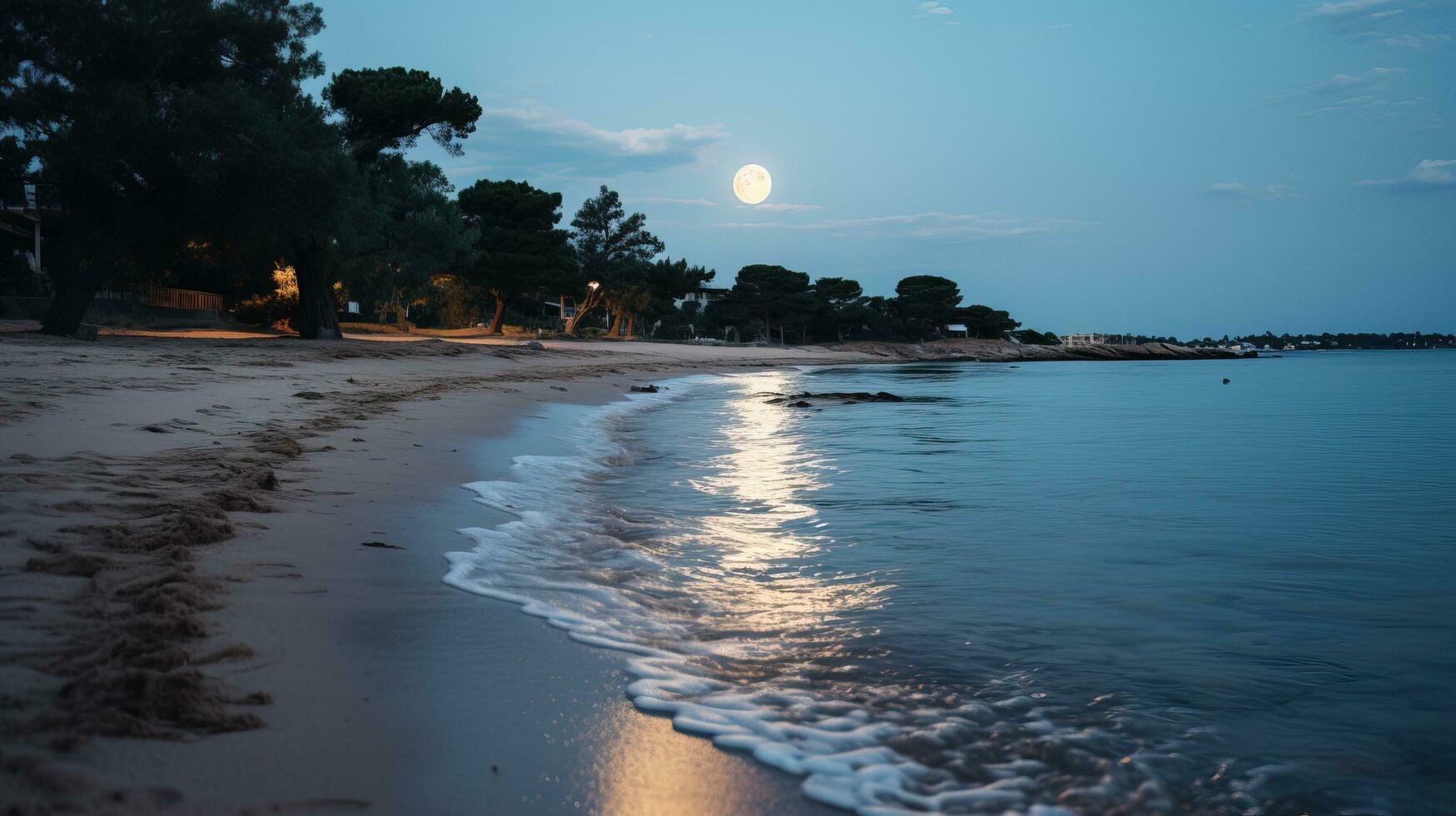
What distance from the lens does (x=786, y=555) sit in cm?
551

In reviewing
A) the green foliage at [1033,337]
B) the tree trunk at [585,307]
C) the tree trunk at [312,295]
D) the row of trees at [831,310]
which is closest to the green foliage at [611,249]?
the tree trunk at [585,307]

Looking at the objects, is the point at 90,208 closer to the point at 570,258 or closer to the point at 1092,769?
the point at 1092,769

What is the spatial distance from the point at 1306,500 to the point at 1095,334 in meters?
143

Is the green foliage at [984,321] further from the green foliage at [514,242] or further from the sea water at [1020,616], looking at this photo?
the sea water at [1020,616]

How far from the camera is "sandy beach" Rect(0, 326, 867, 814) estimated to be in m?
2.01

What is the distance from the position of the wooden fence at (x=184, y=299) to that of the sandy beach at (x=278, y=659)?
28.7 metres

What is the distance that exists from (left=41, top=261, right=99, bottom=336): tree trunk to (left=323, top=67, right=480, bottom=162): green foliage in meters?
9.36

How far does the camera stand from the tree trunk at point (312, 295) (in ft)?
86.7

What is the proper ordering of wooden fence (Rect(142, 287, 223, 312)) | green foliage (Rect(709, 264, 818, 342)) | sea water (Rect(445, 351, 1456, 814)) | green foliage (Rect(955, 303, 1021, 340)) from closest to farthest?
sea water (Rect(445, 351, 1456, 814)) < wooden fence (Rect(142, 287, 223, 312)) < green foliage (Rect(709, 264, 818, 342)) < green foliage (Rect(955, 303, 1021, 340))

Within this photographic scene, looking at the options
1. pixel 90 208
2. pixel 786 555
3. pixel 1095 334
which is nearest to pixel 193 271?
pixel 90 208

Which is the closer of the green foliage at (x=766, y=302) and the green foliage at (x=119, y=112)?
the green foliage at (x=119, y=112)

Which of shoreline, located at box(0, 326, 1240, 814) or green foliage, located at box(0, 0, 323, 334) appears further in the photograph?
green foliage, located at box(0, 0, 323, 334)

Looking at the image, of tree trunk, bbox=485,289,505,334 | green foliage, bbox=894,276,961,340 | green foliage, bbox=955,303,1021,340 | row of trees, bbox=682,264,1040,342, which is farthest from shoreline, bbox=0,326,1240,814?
green foliage, bbox=955,303,1021,340

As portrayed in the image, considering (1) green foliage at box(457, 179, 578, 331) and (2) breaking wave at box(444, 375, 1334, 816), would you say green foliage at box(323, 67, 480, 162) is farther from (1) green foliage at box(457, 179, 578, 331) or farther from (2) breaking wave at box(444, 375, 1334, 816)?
(2) breaking wave at box(444, 375, 1334, 816)
